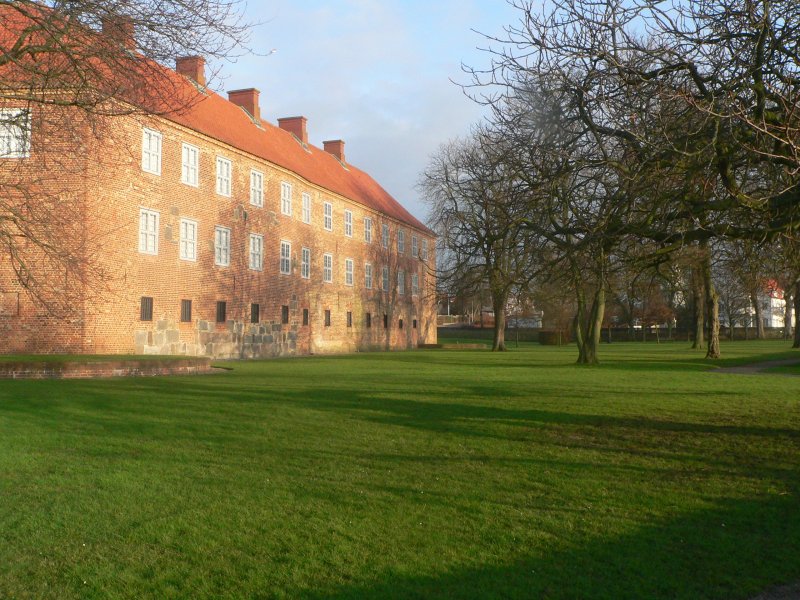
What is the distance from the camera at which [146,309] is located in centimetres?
2792

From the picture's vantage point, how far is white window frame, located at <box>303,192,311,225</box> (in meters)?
41.2

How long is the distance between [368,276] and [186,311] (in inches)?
855

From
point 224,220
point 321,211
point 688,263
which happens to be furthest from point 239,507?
point 321,211

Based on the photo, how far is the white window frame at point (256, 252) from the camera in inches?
1384

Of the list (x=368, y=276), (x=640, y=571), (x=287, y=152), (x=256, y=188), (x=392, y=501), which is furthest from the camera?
(x=368, y=276)

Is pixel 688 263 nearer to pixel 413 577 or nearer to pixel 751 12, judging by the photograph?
pixel 751 12

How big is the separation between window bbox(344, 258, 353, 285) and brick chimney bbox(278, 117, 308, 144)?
26.1 ft

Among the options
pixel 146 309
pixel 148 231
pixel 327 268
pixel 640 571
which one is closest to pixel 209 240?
pixel 148 231

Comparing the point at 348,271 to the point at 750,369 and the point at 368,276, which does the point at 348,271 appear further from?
the point at 750,369

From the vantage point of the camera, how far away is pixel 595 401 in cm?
1548

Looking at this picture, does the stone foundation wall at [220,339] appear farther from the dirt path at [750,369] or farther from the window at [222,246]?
the dirt path at [750,369]

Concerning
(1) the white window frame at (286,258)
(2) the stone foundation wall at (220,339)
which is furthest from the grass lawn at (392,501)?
(1) the white window frame at (286,258)

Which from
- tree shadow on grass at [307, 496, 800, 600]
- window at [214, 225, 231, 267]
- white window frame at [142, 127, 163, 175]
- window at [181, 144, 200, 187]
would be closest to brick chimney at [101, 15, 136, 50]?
tree shadow on grass at [307, 496, 800, 600]

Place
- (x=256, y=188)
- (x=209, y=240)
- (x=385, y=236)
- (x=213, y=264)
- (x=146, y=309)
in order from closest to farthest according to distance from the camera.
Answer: (x=146, y=309), (x=209, y=240), (x=213, y=264), (x=256, y=188), (x=385, y=236)
